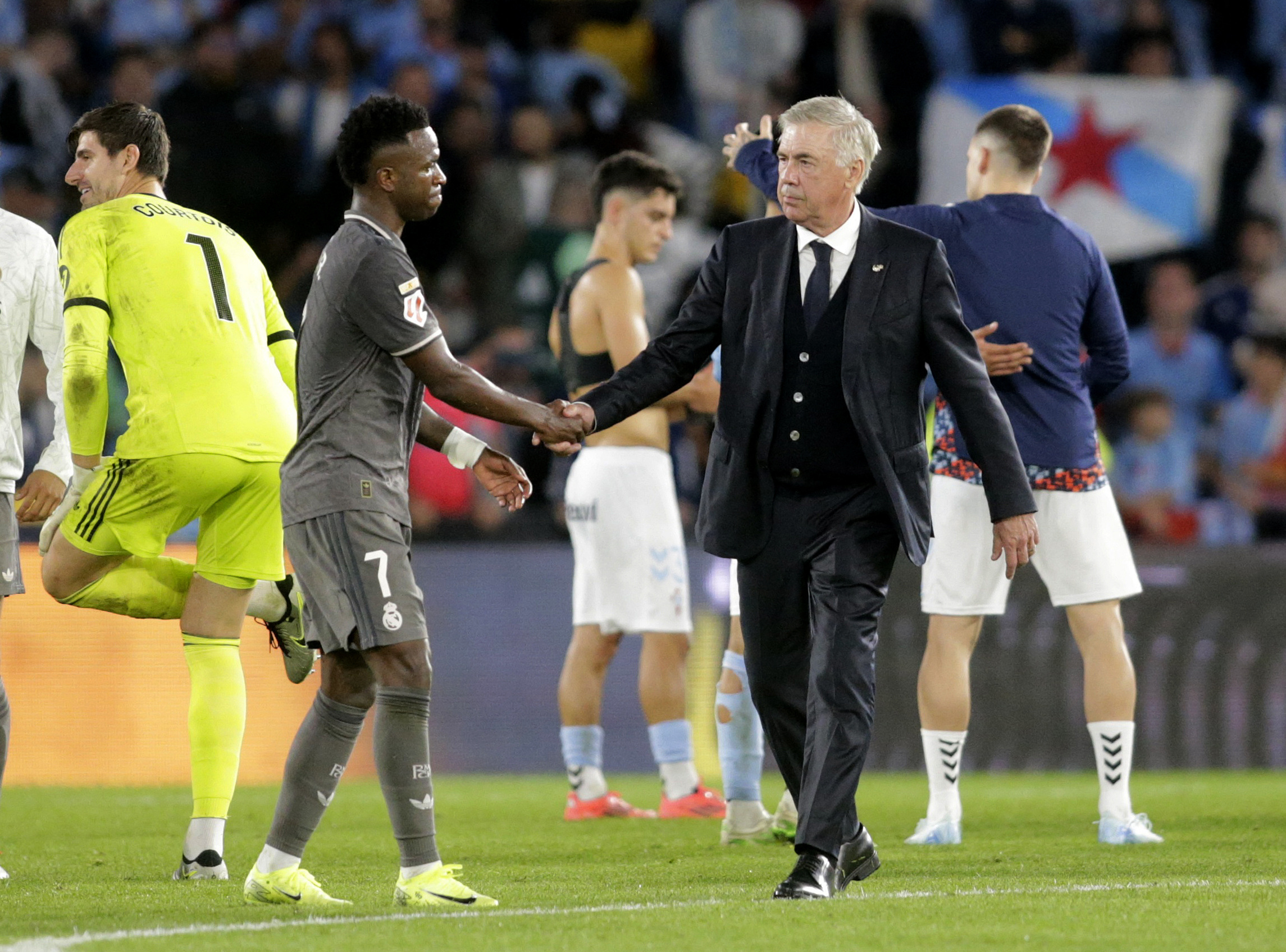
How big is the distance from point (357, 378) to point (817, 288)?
48.0 inches

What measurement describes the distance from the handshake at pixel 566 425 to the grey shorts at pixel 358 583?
1.82ft

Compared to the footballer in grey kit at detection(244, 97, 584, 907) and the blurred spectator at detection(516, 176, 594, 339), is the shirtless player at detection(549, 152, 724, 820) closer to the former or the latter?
the footballer in grey kit at detection(244, 97, 584, 907)

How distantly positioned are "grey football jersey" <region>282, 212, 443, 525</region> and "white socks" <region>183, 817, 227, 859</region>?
118 centimetres

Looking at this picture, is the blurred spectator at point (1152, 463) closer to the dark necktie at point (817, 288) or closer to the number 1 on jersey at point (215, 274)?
the dark necktie at point (817, 288)

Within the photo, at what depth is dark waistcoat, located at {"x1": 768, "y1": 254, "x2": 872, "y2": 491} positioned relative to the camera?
4785mm

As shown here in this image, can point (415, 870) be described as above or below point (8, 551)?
below

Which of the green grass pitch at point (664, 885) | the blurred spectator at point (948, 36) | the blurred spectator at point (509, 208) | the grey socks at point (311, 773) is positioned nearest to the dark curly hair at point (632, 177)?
the green grass pitch at point (664, 885)

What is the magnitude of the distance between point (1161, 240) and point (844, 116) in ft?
31.0

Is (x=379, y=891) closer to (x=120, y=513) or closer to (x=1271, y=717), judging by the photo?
(x=120, y=513)

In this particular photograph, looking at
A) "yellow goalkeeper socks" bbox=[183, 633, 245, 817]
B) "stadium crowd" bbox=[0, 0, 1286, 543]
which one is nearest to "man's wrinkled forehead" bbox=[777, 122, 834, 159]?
"yellow goalkeeper socks" bbox=[183, 633, 245, 817]

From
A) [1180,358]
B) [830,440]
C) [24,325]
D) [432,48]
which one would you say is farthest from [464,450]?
[432,48]

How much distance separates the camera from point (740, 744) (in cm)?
635

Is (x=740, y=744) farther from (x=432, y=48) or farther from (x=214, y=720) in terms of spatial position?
(x=432, y=48)

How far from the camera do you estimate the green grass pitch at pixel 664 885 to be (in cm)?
402
